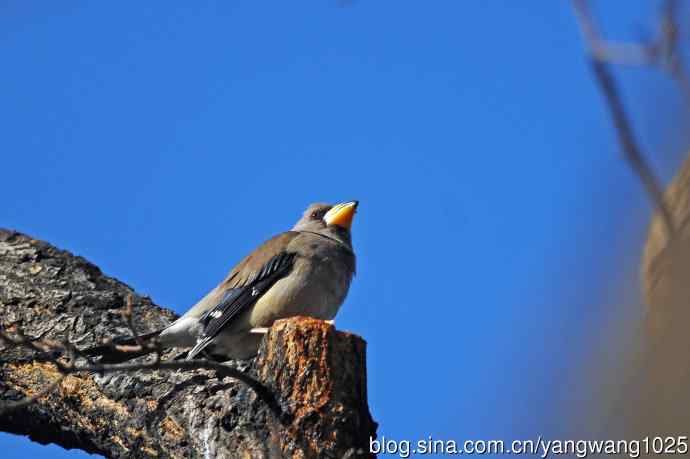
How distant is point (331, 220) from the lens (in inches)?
309

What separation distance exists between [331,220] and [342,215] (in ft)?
0.35

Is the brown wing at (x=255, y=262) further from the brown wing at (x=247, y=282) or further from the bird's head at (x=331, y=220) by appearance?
the bird's head at (x=331, y=220)

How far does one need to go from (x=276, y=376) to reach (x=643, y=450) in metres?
2.67

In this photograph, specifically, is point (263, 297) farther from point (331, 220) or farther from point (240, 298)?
point (331, 220)

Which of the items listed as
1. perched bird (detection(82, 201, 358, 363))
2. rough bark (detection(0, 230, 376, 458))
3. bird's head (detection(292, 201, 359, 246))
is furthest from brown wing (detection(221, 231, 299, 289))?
rough bark (detection(0, 230, 376, 458))

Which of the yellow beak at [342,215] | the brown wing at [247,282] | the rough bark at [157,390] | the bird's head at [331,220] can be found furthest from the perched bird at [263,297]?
the yellow beak at [342,215]

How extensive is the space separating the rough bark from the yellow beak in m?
2.02

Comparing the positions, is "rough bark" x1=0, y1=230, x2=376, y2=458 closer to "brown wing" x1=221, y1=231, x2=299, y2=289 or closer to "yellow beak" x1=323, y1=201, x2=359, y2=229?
"brown wing" x1=221, y1=231, x2=299, y2=289

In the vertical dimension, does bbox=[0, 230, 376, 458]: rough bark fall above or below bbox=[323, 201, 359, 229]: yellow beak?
below

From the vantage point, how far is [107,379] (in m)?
5.05

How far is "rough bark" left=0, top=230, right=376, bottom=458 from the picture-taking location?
410 cm

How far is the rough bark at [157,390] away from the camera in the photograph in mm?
4102

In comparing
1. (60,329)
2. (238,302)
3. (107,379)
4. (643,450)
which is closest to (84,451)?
(107,379)

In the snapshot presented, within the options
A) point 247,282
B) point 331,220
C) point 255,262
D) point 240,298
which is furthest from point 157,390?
point 331,220
